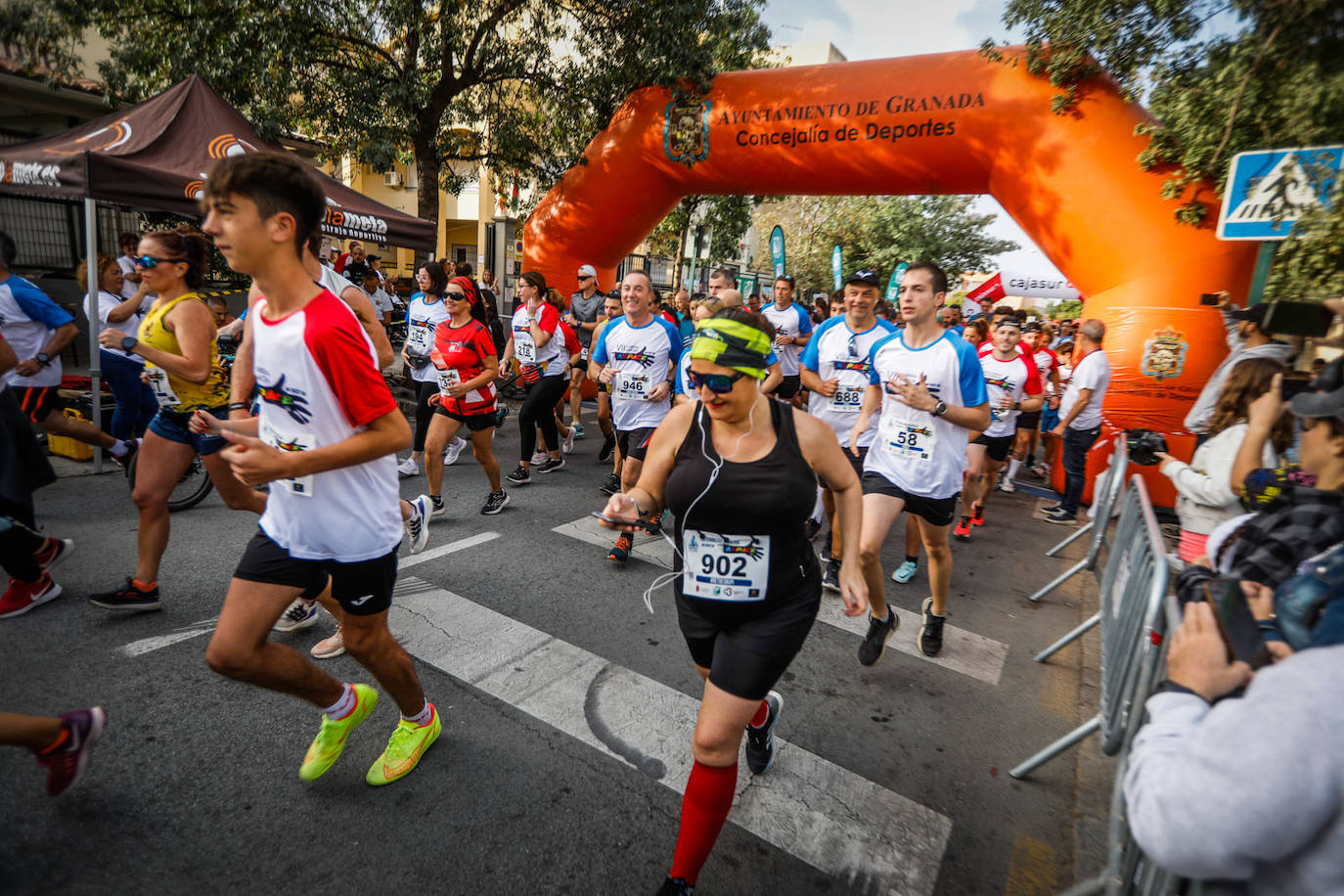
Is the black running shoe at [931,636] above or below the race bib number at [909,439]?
below

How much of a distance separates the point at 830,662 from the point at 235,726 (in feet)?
9.44

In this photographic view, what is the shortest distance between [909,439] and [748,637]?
6.97 ft

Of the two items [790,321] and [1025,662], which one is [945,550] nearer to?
[1025,662]

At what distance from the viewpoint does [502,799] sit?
8.50ft

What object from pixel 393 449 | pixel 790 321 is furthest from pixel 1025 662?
pixel 790 321

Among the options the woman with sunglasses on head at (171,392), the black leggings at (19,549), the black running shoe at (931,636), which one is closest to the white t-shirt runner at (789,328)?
the black running shoe at (931,636)

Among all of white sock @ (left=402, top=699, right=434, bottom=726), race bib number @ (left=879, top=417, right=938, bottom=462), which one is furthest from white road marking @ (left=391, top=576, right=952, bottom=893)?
race bib number @ (left=879, top=417, right=938, bottom=462)

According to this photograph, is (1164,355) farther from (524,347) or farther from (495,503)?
(495,503)

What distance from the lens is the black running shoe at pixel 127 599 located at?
3635 mm

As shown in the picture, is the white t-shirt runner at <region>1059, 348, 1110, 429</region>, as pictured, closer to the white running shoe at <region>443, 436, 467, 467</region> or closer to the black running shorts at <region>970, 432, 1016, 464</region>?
the black running shorts at <region>970, 432, 1016, 464</region>

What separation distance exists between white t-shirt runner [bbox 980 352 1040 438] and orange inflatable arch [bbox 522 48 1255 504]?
5.03 ft

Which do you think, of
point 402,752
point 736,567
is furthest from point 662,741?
point 736,567

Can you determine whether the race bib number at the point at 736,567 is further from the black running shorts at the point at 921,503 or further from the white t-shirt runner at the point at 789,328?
the white t-shirt runner at the point at 789,328

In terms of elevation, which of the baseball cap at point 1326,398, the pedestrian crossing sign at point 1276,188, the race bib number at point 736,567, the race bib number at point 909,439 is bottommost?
the race bib number at point 736,567
